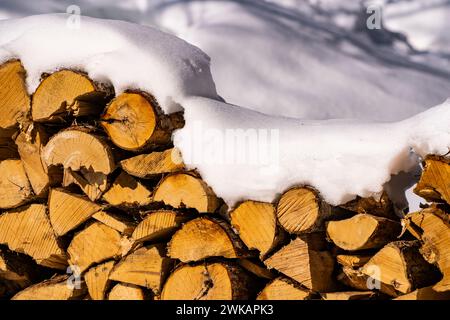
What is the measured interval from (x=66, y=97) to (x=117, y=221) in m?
0.50

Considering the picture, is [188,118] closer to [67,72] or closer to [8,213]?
[67,72]

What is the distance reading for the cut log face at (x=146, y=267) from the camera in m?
2.22

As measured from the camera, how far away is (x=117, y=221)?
229 cm

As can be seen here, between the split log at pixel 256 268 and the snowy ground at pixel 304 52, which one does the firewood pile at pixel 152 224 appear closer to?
the split log at pixel 256 268

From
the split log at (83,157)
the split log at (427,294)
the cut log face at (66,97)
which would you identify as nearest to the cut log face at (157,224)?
the split log at (83,157)

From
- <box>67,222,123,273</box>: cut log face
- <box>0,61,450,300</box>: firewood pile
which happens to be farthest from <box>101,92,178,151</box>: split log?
<box>67,222,123,273</box>: cut log face

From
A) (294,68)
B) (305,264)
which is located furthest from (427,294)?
(294,68)

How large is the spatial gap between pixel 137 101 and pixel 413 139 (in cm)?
94

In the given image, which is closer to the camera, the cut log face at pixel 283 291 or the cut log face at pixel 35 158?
the cut log face at pixel 283 291

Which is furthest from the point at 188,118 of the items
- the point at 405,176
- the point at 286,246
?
the point at 405,176

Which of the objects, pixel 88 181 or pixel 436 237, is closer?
pixel 436 237

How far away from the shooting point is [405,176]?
1.97 metres

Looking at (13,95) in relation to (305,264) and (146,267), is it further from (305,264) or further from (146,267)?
(305,264)

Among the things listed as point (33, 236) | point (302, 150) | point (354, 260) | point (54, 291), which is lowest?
point (54, 291)
